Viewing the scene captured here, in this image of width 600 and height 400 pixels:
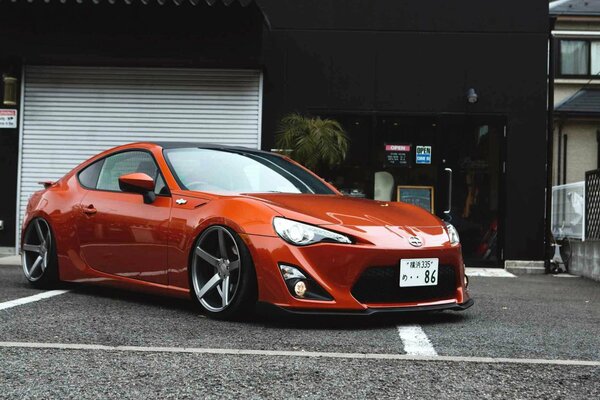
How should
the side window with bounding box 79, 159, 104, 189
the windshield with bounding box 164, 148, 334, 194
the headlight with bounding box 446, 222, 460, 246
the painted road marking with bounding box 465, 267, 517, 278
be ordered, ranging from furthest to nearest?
the painted road marking with bounding box 465, 267, 517, 278, the side window with bounding box 79, 159, 104, 189, the windshield with bounding box 164, 148, 334, 194, the headlight with bounding box 446, 222, 460, 246

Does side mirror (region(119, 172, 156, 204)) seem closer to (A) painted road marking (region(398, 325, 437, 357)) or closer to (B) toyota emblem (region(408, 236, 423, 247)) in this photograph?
(B) toyota emblem (region(408, 236, 423, 247))

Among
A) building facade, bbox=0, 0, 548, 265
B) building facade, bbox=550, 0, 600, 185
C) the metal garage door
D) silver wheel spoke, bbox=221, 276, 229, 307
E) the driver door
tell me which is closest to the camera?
silver wheel spoke, bbox=221, 276, 229, 307

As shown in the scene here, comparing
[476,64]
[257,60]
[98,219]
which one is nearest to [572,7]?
[476,64]

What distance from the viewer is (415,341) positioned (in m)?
4.05

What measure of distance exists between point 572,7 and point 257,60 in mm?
15078

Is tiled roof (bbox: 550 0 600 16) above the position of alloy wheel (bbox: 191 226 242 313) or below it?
above

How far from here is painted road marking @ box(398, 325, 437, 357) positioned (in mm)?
3727

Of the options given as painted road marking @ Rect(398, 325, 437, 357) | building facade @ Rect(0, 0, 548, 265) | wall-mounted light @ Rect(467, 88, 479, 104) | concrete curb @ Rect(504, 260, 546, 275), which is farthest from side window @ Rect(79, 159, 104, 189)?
concrete curb @ Rect(504, 260, 546, 275)

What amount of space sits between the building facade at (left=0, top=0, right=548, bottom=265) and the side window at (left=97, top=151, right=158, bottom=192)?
540 cm

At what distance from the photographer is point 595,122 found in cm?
2055

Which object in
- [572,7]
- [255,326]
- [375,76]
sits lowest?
[255,326]

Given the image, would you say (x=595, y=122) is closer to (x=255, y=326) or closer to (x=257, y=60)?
(x=257, y=60)

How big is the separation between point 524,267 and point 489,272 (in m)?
0.93

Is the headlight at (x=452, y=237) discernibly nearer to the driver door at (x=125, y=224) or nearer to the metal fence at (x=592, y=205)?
the driver door at (x=125, y=224)
